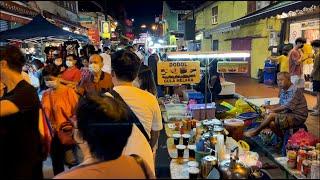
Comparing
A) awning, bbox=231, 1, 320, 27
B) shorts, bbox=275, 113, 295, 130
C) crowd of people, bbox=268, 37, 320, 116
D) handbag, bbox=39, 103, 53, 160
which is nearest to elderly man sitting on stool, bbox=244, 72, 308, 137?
shorts, bbox=275, 113, 295, 130

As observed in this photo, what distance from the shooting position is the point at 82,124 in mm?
1658

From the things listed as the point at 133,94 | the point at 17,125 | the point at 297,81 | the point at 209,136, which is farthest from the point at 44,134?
the point at 297,81

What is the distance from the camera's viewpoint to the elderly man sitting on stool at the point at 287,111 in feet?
16.5

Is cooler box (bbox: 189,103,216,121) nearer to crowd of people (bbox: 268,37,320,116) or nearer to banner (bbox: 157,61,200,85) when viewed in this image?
banner (bbox: 157,61,200,85)

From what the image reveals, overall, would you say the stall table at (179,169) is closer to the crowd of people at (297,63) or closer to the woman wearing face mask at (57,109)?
the woman wearing face mask at (57,109)

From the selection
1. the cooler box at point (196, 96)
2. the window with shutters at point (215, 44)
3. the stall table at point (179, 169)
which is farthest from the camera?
the cooler box at point (196, 96)

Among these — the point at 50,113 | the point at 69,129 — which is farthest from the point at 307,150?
the point at 50,113

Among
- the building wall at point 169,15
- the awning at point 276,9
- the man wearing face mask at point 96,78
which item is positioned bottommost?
the man wearing face mask at point 96,78

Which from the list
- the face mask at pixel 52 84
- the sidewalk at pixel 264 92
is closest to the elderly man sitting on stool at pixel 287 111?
the sidewalk at pixel 264 92

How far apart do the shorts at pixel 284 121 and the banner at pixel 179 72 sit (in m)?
1.48

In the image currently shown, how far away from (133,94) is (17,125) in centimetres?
86

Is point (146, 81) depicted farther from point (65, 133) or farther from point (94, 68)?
point (65, 133)

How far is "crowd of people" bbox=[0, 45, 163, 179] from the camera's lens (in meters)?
1.62

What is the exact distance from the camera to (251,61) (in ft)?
14.6
